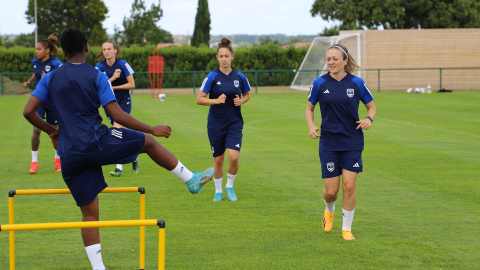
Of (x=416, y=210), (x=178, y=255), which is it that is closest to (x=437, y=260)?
(x=416, y=210)

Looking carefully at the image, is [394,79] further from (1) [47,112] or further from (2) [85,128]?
(2) [85,128]

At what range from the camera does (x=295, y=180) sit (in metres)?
8.78

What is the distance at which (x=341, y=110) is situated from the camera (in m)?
5.56

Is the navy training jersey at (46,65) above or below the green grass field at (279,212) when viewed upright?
above

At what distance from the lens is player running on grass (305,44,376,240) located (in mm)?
5512

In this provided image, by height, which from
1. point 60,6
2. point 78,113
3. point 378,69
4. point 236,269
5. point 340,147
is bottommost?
point 236,269

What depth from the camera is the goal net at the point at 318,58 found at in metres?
34.5

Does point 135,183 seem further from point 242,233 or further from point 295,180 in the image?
point 242,233

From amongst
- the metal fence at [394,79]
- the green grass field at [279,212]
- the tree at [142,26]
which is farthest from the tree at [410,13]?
the green grass field at [279,212]

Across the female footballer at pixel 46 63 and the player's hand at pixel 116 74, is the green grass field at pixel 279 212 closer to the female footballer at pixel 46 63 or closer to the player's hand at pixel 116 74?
the female footballer at pixel 46 63

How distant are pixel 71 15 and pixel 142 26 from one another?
8.74m

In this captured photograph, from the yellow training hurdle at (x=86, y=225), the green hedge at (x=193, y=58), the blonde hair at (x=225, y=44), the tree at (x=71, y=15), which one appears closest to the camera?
the yellow training hurdle at (x=86, y=225)

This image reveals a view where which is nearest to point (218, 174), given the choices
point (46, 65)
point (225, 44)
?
point (225, 44)

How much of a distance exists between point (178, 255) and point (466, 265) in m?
2.76
